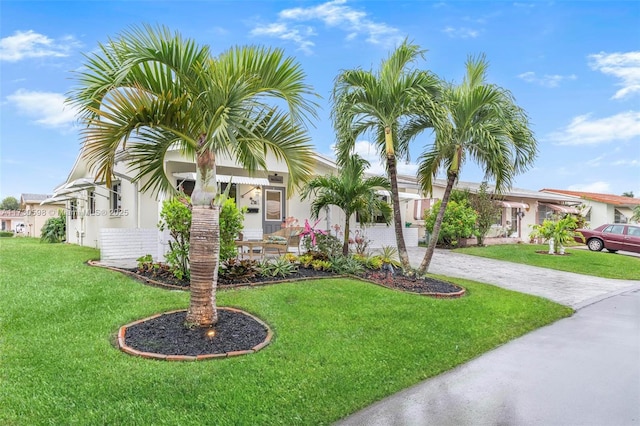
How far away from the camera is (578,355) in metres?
5.17

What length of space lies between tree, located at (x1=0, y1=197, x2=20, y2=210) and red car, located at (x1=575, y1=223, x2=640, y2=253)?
89831 mm

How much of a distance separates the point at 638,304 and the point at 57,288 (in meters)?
11.9

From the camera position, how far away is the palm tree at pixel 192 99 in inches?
190

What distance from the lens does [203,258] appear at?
4.93 m

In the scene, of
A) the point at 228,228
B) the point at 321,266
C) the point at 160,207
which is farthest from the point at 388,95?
the point at 160,207

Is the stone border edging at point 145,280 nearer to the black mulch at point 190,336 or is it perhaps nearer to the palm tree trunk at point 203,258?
the black mulch at point 190,336

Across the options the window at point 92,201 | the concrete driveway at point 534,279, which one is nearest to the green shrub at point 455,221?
the concrete driveway at point 534,279

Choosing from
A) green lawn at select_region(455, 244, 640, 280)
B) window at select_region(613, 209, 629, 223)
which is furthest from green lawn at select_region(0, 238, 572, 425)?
window at select_region(613, 209, 629, 223)

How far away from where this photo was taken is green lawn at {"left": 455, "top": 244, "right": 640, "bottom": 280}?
43.5 feet

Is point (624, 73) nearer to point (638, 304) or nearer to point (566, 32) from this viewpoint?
point (566, 32)

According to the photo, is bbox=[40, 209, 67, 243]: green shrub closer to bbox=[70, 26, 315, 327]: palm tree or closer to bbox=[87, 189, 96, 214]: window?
bbox=[87, 189, 96, 214]: window

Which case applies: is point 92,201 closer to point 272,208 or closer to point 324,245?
point 272,208

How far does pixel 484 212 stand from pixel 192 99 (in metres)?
17.9

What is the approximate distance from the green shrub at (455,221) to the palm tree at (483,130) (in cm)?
903
